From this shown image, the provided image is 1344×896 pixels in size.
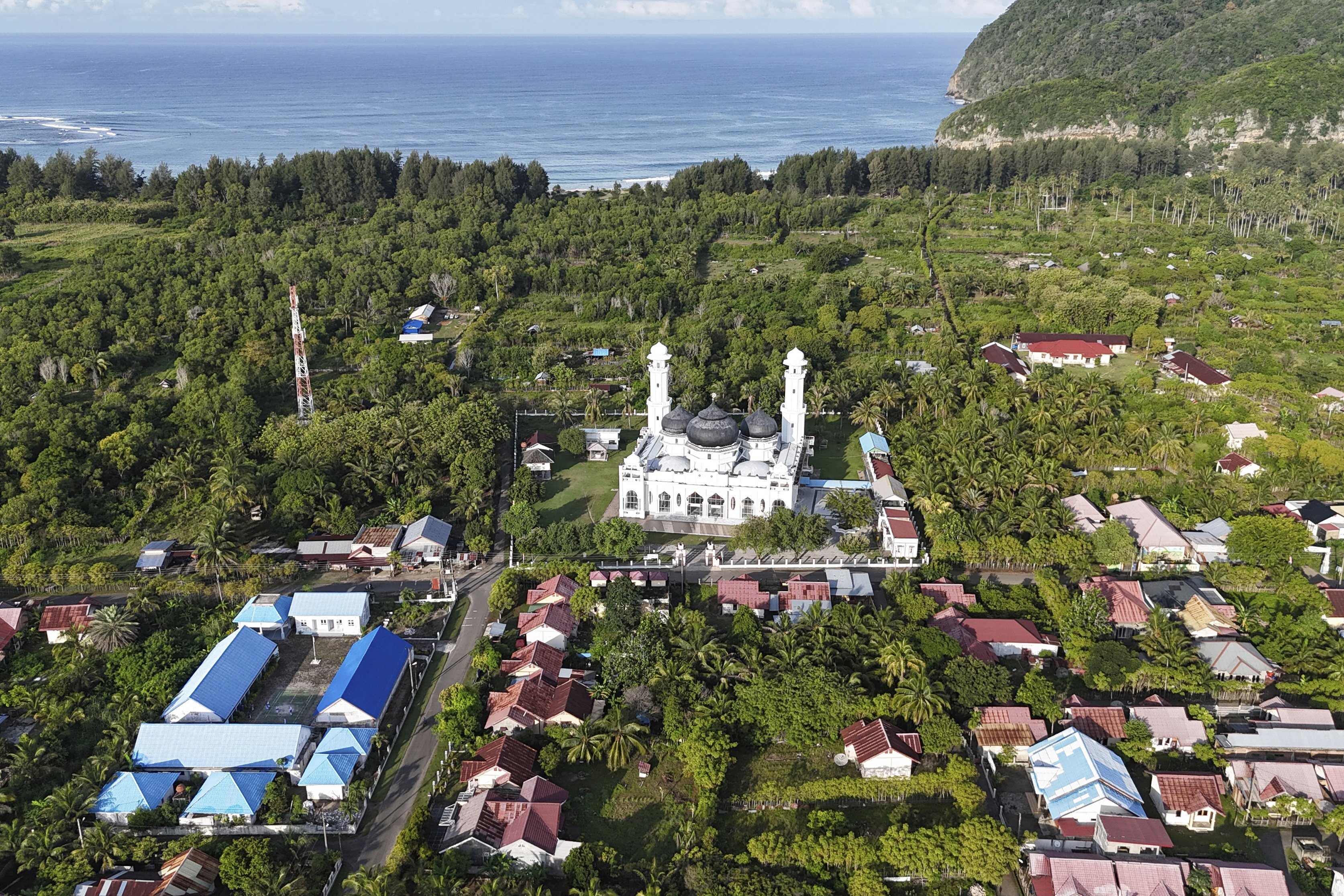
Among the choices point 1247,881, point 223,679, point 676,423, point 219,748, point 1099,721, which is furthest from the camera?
point 676,423

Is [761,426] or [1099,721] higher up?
[761,426]

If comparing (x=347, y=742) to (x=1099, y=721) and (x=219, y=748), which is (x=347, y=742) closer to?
(x=219, y=748)

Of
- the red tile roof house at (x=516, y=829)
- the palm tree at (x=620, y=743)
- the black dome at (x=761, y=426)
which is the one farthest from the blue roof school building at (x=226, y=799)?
the black dome at (x=761, y=426)

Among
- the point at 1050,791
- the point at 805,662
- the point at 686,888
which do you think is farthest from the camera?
the point at 805,662

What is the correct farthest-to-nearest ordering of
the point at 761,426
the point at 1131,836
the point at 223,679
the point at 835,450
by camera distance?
the point at 835,450 → the point at 761,426 → the point at 223,679 → the point at 1131,836

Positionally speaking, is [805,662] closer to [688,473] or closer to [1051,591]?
[1051,591]

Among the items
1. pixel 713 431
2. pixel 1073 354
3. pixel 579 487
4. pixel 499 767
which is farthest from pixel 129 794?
pixel 1073 354

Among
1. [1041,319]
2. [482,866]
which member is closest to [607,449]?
[482,866]
